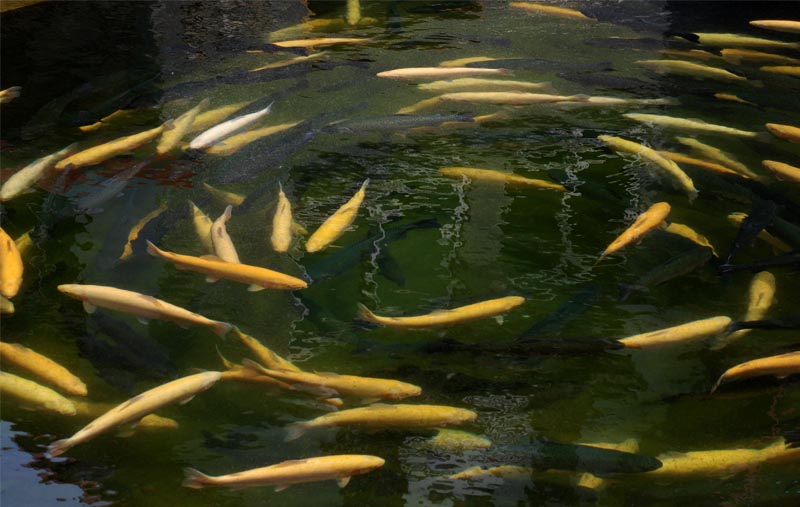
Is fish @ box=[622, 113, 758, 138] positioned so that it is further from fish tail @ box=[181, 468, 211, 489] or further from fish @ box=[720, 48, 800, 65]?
fish tail @ box=[181, 468, 211, 489]

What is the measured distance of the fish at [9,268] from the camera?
8.16 ft

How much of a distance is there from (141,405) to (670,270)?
1.62 metres

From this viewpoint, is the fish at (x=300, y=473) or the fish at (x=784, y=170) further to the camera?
the fish at (x=784, y=170)

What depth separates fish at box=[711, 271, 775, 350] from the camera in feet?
7.97

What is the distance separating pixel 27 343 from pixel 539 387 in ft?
4.76

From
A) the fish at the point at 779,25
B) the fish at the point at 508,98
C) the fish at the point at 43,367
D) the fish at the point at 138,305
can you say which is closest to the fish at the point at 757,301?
the fish at the point at 508,98

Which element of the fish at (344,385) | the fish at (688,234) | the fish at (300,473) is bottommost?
the fish at (300,473)

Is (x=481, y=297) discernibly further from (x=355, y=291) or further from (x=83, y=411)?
(x=83, y=411)

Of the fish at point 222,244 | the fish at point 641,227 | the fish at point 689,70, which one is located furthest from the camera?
the fish at point 689,70

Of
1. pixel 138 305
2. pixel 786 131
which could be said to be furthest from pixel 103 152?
pixel 786 131

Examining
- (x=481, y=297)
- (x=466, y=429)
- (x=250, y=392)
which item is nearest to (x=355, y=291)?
(x=481, y=297)

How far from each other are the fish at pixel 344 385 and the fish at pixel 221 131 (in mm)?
1480

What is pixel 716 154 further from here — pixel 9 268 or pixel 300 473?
pixel 9 268

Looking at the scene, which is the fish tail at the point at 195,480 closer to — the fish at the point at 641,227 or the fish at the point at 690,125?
the fish at the point at 641,227
